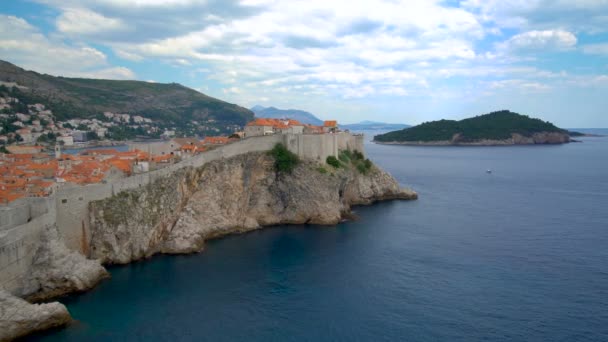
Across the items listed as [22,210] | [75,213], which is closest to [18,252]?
[22,210]

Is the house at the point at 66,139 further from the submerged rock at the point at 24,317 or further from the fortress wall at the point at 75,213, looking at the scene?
the submerged rock at the point at 24,317

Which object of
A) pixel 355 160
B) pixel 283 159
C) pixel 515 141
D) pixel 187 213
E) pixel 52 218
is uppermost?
pixel 515 141

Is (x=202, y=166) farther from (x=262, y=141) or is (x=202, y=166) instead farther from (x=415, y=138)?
(x=415, y=138)

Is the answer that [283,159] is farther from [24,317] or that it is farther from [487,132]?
[487,132]

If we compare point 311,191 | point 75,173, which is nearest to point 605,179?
point 311,191

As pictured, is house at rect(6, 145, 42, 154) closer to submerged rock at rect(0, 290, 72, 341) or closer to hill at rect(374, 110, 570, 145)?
submerged rock at rect(0, 290, 72, 341)

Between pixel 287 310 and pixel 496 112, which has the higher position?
pixel 496 112
